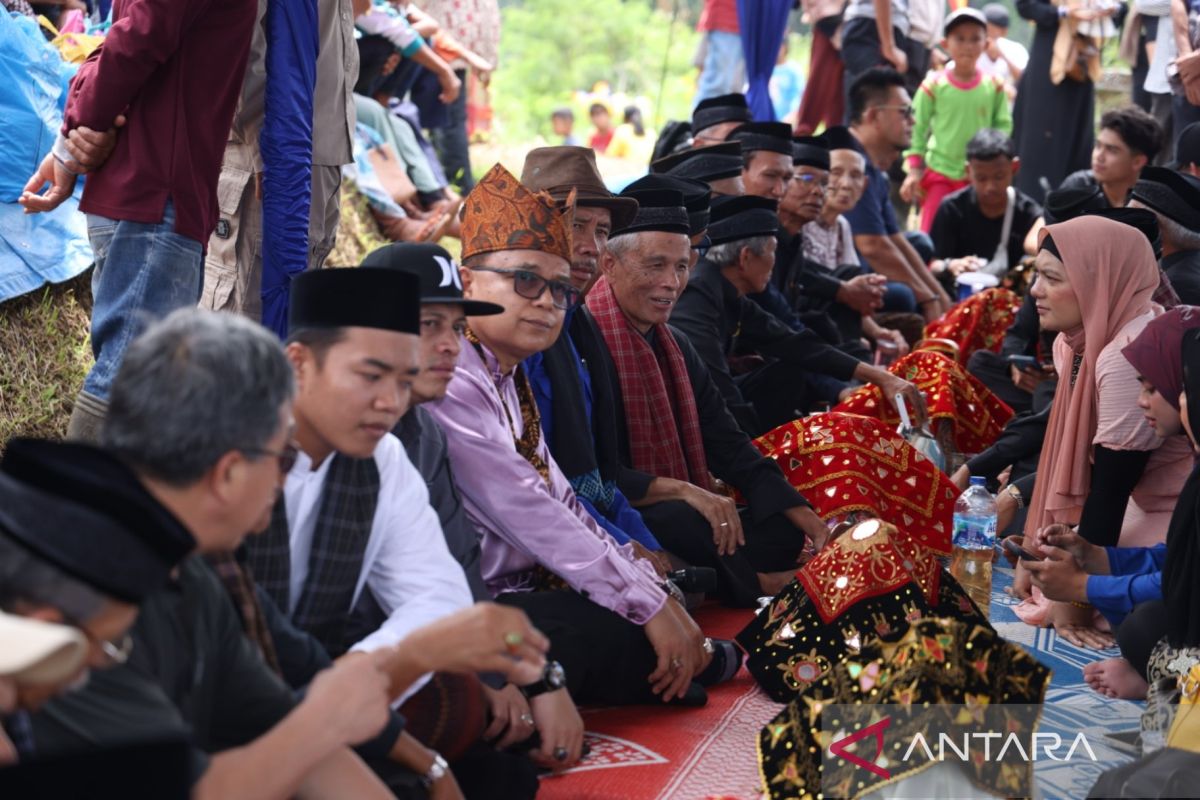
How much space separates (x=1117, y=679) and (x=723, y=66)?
7043 mm

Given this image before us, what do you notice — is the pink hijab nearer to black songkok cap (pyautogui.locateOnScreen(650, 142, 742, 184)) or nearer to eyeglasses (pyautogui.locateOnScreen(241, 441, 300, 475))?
black songkok cap (pyautogui.locateOnScreen(650, 142, 742, 184))

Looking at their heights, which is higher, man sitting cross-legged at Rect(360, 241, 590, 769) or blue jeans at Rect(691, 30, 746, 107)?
blue jeans at Rect(691, 30, 746, 107)

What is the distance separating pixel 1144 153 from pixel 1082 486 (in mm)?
2882

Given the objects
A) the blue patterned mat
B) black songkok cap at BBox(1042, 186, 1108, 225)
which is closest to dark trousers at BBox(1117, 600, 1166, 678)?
the blue patterned mat

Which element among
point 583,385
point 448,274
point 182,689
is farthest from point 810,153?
point 182,689

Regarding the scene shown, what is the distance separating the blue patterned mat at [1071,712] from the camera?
308 centimetres

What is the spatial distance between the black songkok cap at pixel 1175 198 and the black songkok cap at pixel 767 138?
1609mm

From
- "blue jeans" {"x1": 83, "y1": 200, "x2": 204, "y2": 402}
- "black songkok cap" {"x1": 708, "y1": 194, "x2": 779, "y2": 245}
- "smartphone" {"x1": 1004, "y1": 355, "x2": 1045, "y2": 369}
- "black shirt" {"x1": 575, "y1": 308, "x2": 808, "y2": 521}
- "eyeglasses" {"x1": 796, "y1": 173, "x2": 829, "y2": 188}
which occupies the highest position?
"eyeglasses" {"x1": 796, "y1": 173, "x2": 829, "y2": 188}

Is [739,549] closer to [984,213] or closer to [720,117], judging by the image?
[720,117]

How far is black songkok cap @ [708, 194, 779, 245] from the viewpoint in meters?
5.24

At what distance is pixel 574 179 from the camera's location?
4.47 metres

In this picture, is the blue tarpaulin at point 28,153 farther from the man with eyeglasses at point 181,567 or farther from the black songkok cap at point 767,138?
the man with eyeglasses at point 181,567

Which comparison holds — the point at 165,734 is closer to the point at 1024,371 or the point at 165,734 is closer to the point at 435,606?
the point at 435,606

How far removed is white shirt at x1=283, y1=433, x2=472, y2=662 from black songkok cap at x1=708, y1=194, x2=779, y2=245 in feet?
9.38
